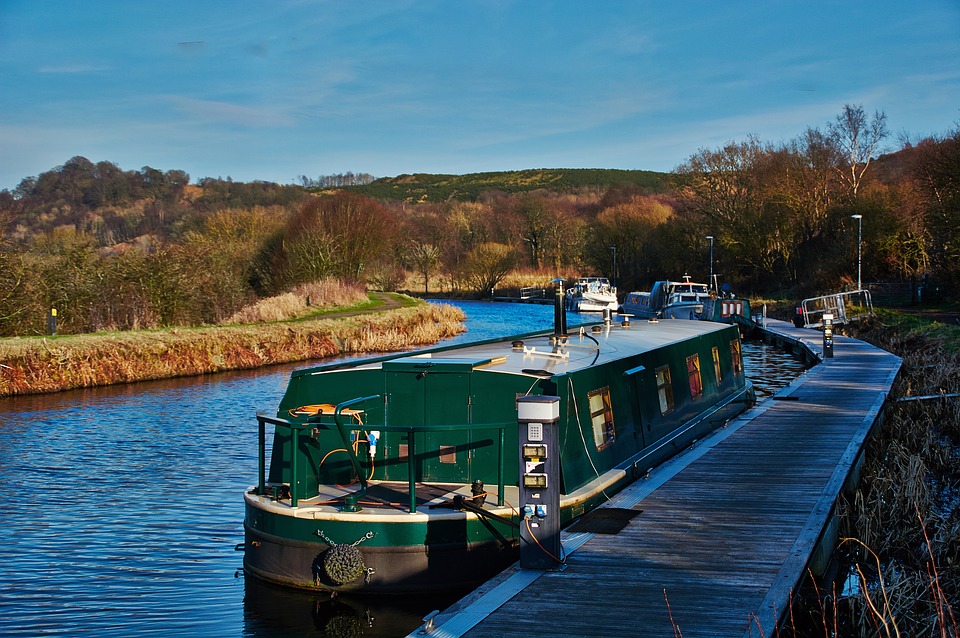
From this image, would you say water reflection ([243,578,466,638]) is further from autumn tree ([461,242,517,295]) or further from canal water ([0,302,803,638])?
autumn tree ([461,242,517,295])

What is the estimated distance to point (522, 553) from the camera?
7.25 metres

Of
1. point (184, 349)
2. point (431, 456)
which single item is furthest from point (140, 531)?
point (184, 349)

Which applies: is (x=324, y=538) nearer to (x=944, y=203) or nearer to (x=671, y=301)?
(x=944, y=203)

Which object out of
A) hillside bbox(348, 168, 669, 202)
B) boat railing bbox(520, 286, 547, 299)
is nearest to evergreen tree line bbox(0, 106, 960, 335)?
boat railing bbox(520, 286, 547, 299)

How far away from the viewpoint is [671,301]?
132ft

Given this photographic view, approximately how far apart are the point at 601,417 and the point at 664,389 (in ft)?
8.15

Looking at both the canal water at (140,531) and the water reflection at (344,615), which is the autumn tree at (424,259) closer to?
the canal water at (140,531)

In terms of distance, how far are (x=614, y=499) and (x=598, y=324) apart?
6460mm

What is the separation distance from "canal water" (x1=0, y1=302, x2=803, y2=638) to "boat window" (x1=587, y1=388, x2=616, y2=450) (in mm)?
2694

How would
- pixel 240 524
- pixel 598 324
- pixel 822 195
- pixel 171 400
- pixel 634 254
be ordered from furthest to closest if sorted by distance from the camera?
1. pixel 634 254
2. pixel 822 195
3. pixel 171 400
4. pixel 598 324
5. pixel 240 524

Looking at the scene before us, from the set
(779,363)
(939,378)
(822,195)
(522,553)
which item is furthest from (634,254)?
(522,553)

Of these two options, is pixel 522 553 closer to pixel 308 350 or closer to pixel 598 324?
pixel 598 324

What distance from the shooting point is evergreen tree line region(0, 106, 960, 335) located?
2834cm

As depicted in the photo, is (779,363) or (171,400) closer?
(171,400)
